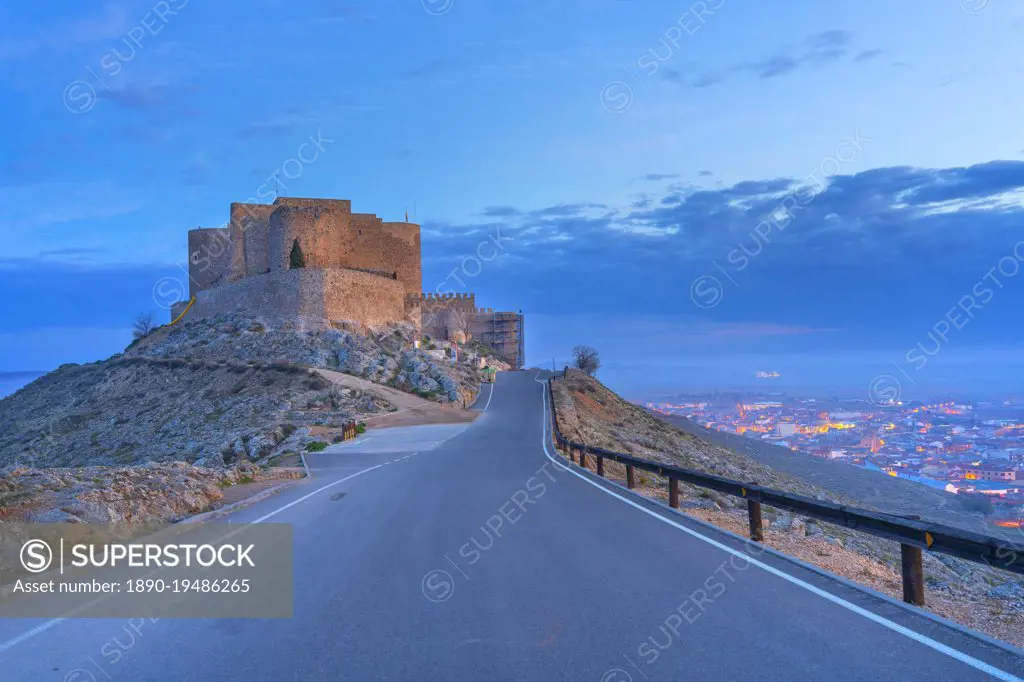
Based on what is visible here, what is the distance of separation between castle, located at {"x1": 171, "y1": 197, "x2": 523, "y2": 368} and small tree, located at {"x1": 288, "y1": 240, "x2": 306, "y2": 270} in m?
0.08

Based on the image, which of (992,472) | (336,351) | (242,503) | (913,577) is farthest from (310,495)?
(336,351)

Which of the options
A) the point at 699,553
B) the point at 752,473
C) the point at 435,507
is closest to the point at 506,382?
the point at 752,473

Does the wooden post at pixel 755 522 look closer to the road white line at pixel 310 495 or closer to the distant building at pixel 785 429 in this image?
the road white line at pixel 310 495

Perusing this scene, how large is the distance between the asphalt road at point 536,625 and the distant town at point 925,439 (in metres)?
15.6

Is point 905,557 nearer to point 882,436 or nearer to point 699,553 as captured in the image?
point 699,553

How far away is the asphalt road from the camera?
5031mm

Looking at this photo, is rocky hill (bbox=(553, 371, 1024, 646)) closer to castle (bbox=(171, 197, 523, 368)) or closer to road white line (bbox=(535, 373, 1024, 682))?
road white line (bbox=(535, 373, 1024, 682))

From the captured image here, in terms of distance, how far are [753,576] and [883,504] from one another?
22.3 m

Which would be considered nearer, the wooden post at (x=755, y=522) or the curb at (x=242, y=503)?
the wooden post at (x=755, y=522)

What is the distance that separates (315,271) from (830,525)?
168ft

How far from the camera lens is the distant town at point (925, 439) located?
81.4 ft

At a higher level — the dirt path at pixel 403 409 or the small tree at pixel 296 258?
the small tree at pixel 296 258

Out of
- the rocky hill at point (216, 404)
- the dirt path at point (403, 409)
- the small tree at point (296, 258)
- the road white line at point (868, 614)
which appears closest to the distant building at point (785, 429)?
the dirt path at point (403, 409)

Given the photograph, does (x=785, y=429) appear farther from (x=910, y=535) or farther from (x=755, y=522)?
(x=910, y=535)
